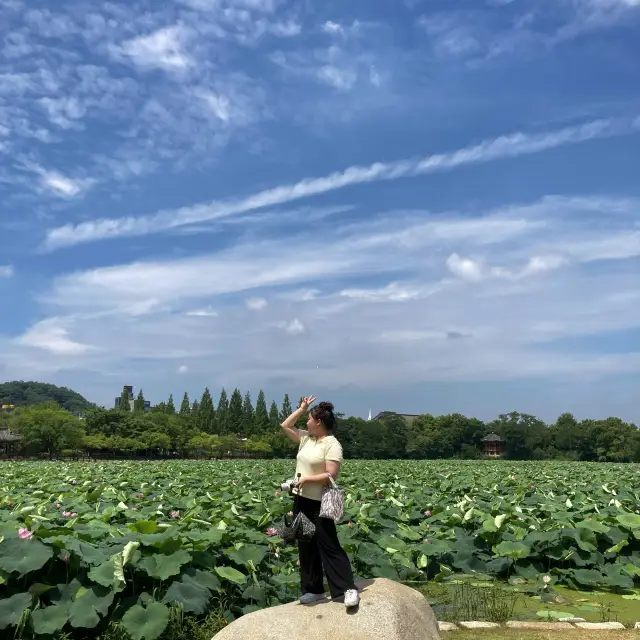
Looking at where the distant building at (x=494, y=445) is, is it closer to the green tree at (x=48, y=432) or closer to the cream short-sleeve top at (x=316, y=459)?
the green tree at (x=48, y=432)

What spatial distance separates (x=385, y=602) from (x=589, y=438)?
79378 millimetres

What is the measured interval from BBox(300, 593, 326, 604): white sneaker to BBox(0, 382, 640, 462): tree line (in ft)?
184

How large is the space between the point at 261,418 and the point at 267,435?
7.49m

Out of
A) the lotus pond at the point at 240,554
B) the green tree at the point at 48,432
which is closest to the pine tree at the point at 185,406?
the green tree at the point at 48,432

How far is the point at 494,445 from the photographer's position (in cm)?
8356

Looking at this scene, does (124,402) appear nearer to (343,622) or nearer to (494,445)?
(494,445)

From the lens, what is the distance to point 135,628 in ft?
15.2

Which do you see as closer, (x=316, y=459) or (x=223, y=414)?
(x=316, y=459)

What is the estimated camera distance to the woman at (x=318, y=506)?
466 centimetres

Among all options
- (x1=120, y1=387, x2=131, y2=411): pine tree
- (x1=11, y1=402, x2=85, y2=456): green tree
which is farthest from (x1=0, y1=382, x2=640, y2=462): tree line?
(x1=120, y1=387, x2=131, y2=411): pine tree

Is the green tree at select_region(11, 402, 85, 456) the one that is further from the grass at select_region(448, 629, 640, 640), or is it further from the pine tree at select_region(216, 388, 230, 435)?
the grass at select_region(448, 629, 640, 640)

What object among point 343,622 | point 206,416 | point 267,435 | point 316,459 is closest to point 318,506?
point 316,459

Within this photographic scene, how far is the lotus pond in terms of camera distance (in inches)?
193

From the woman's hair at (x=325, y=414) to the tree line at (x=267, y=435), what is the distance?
56377mm
